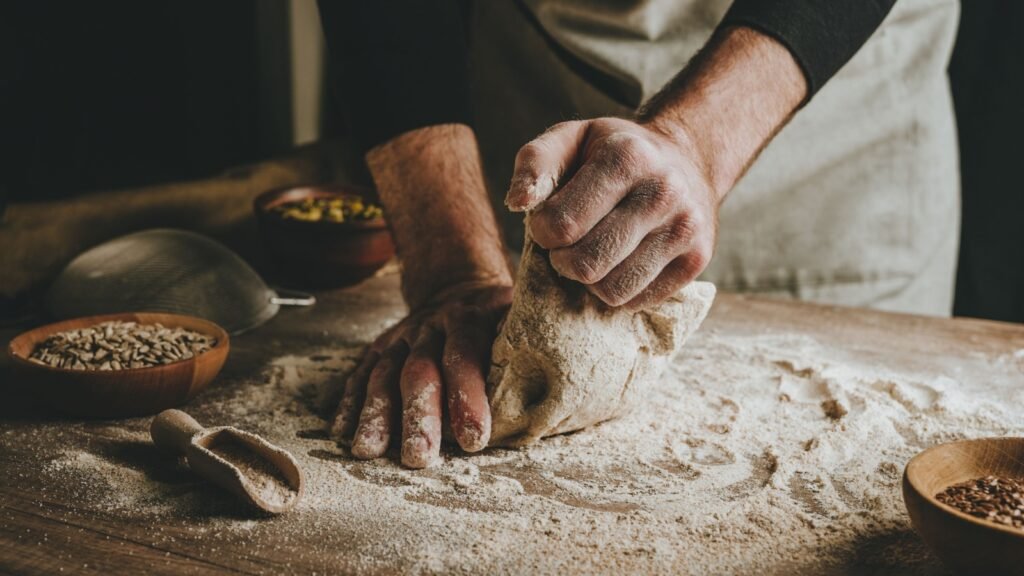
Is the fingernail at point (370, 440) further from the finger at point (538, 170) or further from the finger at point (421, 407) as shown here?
the finger at point (538, 170)

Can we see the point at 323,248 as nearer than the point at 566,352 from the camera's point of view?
No

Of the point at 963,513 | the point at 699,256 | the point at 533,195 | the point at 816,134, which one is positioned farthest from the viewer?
the point at 816,134

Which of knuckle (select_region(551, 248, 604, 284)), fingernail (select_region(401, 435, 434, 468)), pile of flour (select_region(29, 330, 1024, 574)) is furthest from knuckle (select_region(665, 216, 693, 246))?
fingernail (select_region(401, 435, 434, 468))

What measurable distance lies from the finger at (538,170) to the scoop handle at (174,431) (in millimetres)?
493

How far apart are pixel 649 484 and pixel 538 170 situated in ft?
1.38

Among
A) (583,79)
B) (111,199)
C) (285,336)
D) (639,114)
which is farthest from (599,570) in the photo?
(111,199)

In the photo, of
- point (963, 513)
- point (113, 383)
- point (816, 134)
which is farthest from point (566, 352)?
point (816, 134)

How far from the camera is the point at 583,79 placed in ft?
6.48

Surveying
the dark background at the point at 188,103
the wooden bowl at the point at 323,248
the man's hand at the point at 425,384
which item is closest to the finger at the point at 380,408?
the man's hand at the point at 425,384

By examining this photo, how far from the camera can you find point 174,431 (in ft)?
3.57

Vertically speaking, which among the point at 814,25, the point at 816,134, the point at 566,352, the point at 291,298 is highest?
the point at 814,25

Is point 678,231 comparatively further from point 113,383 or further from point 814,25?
point 113,383

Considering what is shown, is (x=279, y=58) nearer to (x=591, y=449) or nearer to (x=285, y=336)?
(x=285, y=336)

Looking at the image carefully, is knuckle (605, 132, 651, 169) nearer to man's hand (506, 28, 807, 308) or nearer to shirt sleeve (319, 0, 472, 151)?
man's hand (506, 28, 807, 308)
